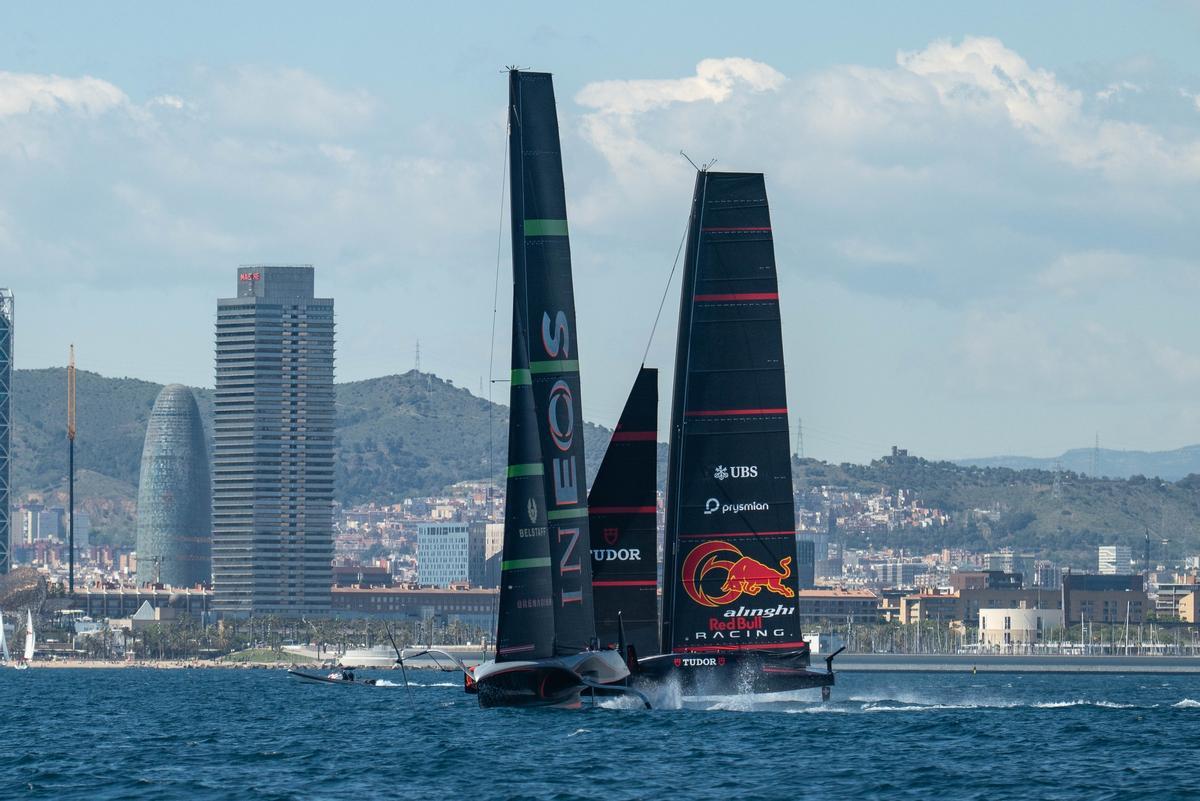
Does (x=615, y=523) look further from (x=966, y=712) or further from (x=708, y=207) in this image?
(x=966, y=712)

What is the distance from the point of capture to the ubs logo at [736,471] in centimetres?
6450

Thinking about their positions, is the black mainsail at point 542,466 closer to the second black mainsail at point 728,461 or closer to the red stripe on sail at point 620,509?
the red stripe on sail at point 620,509

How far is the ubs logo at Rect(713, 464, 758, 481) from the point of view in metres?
64.5

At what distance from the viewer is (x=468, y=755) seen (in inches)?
2116

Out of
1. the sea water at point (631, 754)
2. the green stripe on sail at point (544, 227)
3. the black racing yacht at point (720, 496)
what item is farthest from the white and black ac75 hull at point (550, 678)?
the green stripe on sail at point (544, 227)

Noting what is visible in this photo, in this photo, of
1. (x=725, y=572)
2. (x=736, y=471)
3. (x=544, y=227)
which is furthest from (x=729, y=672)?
(x=544, y=227)

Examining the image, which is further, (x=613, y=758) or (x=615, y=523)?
(x=615, y=523)

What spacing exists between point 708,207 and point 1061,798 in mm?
24743

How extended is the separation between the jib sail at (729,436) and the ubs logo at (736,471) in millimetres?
28

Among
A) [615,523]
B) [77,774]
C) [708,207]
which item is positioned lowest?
[77,774]

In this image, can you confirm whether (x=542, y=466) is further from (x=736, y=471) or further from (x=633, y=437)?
(x=736, y=471)

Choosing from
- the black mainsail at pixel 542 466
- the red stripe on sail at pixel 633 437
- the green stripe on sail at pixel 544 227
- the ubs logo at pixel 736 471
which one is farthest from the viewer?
the red stripe on sail at pixel 633 437

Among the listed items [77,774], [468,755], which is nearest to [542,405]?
[468,755]

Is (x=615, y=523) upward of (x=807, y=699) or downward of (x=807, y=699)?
upward
